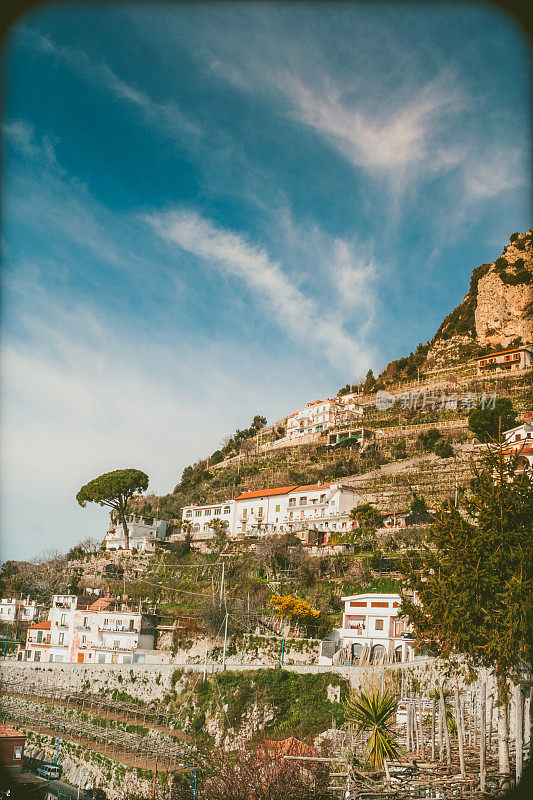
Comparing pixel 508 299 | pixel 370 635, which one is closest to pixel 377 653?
pixel 370 635

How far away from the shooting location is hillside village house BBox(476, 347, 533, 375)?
60125 mm

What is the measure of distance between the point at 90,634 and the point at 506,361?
44.8 m

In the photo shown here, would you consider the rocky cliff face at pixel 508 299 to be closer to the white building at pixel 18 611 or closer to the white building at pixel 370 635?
the white building at pixel 370 635

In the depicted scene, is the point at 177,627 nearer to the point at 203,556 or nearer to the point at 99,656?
the point at 99,656

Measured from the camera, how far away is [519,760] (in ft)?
27.8

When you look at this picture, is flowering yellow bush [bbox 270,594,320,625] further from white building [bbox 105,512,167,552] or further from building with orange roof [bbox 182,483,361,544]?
white building [bbox 105,512,167,552]

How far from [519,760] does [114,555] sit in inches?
1779

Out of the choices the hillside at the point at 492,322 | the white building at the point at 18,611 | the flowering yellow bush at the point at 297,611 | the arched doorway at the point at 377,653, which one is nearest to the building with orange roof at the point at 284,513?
the flowering yellow bush at the point at 297,611

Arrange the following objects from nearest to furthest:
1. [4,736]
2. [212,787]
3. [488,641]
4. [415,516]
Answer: [488,641], [212,787], [4,736], [415,516]

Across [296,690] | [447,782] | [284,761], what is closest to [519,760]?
[447,782]

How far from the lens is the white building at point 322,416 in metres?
67.2

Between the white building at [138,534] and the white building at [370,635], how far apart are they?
24.4 m

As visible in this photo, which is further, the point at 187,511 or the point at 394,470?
the point at 187,511

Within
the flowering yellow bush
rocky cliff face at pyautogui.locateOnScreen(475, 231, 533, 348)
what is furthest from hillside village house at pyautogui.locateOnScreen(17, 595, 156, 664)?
rocky cliff face at pyautogui.locateOnScreen(475, 231, 533, 348)
